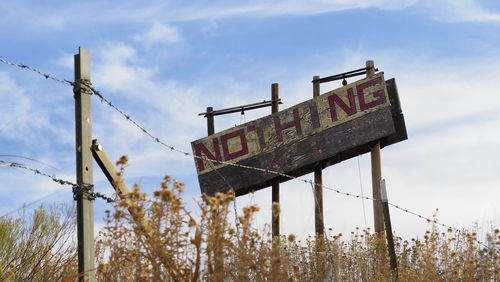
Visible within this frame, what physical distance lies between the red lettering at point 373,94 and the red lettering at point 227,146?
9.29ft

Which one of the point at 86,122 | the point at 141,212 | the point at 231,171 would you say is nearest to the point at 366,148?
the point at 231,171

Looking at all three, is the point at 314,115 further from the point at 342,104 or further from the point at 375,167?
the point at 375,167

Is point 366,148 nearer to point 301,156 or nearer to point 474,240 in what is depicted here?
point 301,156

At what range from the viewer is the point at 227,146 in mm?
15633

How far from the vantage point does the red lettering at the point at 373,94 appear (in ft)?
48.2

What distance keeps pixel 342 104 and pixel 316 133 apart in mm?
895

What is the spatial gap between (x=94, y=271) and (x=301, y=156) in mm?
9109

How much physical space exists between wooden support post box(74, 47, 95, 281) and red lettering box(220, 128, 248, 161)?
8.84 m

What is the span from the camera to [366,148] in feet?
48.8

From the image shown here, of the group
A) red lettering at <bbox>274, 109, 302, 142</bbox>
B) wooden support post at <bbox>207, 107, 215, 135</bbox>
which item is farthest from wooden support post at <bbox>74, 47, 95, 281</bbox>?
wooden support post at <bbox>207, 107, 215, 135</bbox>

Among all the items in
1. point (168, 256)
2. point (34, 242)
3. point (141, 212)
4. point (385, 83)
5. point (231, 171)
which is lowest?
point (168, 256)

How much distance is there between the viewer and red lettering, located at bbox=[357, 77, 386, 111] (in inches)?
579

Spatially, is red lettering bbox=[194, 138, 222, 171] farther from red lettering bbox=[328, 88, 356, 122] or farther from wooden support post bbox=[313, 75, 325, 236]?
red lettering bbox=[328, 88, 356, 122]

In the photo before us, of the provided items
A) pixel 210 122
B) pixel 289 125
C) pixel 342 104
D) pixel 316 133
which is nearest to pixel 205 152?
pixel 210 122
